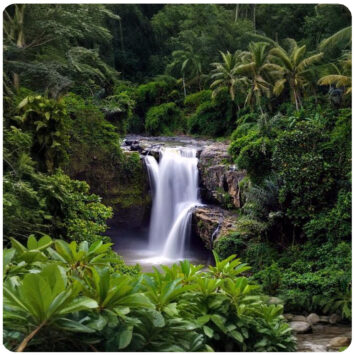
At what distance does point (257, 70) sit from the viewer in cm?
1728

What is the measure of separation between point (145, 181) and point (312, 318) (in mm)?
7491

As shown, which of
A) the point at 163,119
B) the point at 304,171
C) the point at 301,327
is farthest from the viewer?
the point at 163,119

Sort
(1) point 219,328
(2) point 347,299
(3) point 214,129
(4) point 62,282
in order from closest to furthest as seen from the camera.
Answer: (4) point 62,282
(1) point 219,328
(2) point 347,299
(3) point 214,129

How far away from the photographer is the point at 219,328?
2.46m

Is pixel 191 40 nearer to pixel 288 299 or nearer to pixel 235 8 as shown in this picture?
pixel 235 8

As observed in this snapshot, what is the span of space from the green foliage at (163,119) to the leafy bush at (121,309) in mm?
20098

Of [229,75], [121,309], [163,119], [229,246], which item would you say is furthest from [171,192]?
[121,309]

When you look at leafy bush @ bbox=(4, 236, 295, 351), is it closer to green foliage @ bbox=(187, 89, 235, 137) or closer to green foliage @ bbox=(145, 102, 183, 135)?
green foliage @ bbox=(187, 89, 235, 137)

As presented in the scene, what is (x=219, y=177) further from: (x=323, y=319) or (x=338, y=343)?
(x=338, y=343)

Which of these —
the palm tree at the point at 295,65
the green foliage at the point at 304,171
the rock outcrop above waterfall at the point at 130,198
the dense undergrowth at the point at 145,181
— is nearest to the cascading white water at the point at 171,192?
the rock outcrop above waterfall at the point at 130,198

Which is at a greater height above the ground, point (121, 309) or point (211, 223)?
point (121, 309)

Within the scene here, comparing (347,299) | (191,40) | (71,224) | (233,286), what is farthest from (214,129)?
(233,286)

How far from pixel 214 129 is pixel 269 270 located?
42.3ft

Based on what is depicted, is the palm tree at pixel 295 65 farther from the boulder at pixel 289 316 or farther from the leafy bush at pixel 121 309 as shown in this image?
the leafy bush at pixel 121 309
